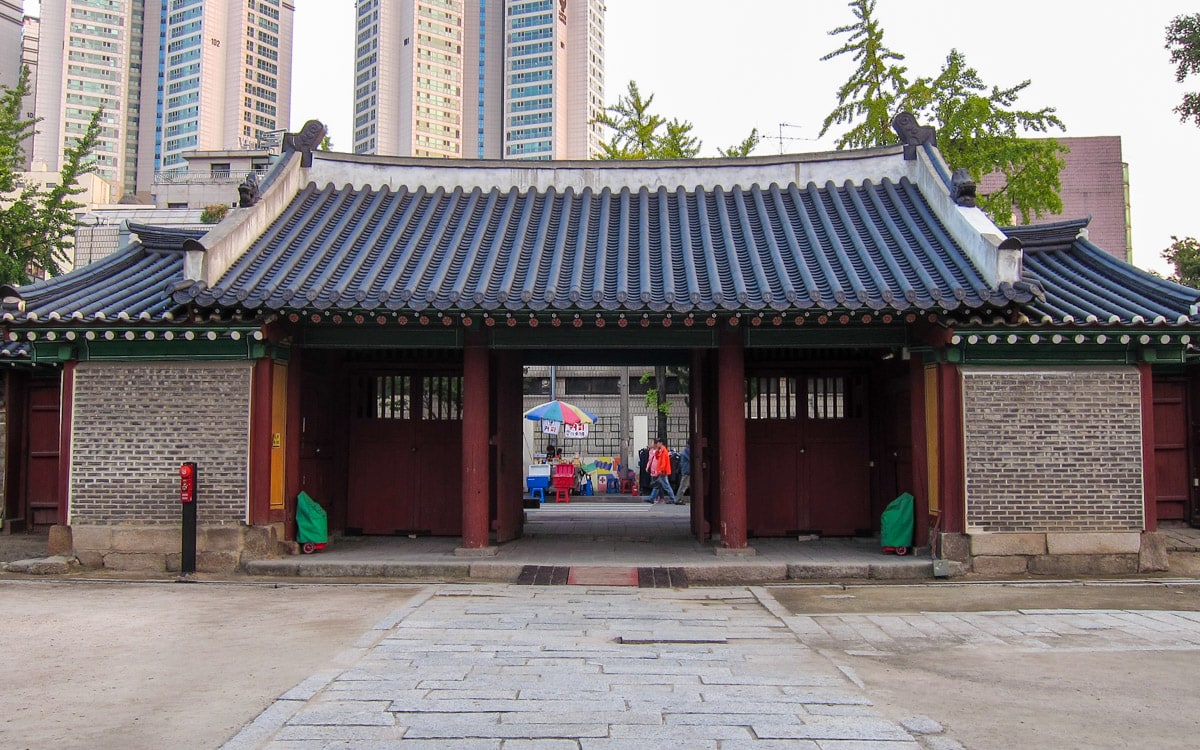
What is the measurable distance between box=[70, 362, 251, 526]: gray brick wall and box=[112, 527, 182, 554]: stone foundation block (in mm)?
110

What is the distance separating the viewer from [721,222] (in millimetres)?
12648

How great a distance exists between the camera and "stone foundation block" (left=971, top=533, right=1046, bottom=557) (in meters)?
10.5

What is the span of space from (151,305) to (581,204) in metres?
5.89

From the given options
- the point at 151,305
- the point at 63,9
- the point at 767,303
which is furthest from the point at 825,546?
the point at 63,9

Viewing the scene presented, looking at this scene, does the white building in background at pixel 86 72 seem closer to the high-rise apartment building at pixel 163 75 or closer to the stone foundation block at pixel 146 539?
the high-rise apartment building at pixel 163 75

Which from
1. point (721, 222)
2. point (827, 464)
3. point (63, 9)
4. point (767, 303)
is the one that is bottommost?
point (827, 464)

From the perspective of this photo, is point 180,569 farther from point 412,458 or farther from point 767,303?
point 767,303

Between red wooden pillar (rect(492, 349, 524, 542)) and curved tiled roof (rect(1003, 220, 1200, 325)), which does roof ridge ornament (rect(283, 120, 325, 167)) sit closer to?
red wooden pillar (rect(492, 349, 524, 542))

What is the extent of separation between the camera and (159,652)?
275 inches

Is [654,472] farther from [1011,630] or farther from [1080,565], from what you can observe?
[1011,630]

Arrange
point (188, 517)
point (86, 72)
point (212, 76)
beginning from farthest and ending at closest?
point (86, 72), point (212, 76), point (188, 517)

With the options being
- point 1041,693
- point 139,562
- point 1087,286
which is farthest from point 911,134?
point 139,562

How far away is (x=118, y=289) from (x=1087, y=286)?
39.2ft

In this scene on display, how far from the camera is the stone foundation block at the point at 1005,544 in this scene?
34.4 feet
